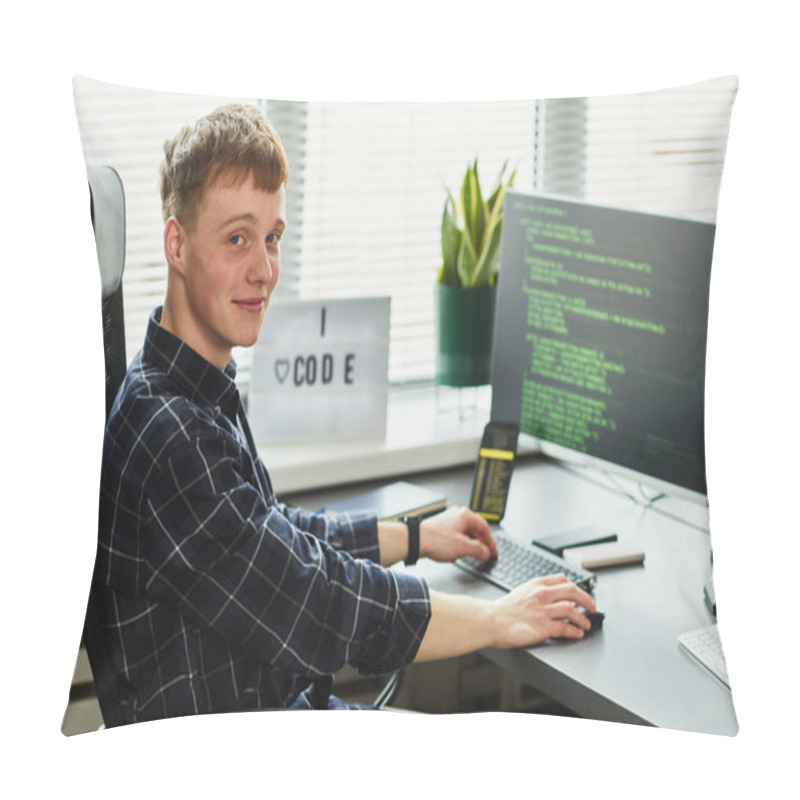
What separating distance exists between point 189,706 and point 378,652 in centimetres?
27

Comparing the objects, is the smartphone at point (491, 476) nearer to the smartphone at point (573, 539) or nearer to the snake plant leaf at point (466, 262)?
the smartphone at point (573, 539)

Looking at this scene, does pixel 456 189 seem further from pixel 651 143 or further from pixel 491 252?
pixel 651 143

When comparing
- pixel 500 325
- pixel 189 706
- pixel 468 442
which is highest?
pixel 500 325

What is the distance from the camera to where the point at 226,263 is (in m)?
1.68

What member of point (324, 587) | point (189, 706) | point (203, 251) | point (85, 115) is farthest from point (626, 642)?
point (85, 115)

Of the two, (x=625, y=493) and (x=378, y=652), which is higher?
(x=625, y=493)

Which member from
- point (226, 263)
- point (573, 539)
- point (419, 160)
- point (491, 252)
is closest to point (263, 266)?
point (226, 263)

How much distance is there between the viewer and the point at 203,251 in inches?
65.7

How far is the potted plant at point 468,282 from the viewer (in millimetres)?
1815

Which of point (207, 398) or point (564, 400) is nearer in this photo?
point (207, 398)

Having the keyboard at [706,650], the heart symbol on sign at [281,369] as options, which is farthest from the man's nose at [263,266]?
the keyboard at [706,650]

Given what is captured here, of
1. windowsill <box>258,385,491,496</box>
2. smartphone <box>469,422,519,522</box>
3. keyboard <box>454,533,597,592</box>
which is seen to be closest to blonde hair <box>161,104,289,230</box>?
windowsill <box>258,385,491,496</box>

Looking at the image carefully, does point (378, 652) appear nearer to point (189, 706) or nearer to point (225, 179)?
point (189, 706)

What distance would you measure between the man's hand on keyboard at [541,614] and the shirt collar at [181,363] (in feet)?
1.64
